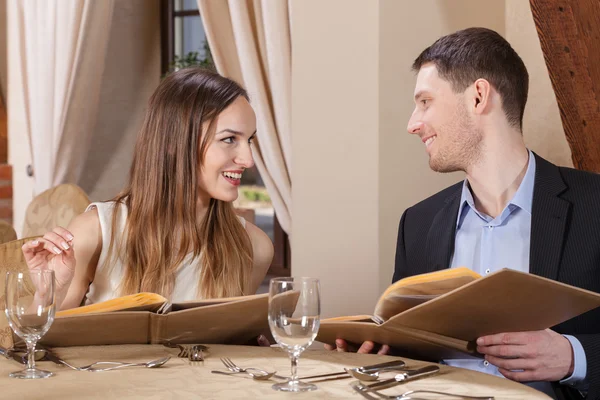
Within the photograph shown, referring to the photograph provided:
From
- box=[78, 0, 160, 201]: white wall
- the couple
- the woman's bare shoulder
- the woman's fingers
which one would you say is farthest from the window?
the woman's fingers

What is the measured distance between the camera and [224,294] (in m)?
2.13

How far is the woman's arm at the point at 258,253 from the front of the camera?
2.32 metres

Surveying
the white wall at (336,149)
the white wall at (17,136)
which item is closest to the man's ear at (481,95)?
the white wall at (336,149)

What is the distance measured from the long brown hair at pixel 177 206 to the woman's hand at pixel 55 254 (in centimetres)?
24

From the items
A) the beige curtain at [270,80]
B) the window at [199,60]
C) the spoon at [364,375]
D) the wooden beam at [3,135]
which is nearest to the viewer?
the spoon at [364,375]

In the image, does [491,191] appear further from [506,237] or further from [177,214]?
[177,214]

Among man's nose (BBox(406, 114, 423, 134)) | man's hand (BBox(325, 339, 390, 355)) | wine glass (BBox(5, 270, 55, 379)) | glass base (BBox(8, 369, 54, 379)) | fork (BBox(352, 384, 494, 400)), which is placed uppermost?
man's nose (BBox(406, 114, 423, 134))

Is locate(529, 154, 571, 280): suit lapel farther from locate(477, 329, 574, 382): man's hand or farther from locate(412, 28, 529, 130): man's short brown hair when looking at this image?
locate(477, 329, 574, 382): man's hand

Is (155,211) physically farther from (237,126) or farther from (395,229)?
(395,229)

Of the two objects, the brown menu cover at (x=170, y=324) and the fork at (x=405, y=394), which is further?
the brown menu cover at (x=170, y=324)

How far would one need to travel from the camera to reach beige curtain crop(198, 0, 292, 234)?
325 centimetres

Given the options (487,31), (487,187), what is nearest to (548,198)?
(487,187)

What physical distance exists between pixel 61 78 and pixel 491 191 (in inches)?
121

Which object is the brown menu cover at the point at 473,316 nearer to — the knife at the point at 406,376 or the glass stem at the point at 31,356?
the knife at the point at 406,376
